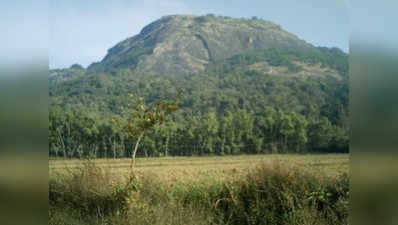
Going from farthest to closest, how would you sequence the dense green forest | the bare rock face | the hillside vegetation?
the bare rock face < the dense green forest < the hillside vegetation

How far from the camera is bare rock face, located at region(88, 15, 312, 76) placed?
43.8 meters

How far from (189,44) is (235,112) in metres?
40.2

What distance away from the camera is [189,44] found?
65438 mm

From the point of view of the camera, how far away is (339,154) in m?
11.4

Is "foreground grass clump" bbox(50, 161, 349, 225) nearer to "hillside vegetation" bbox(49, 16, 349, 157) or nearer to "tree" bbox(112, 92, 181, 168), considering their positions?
"tree" bbox(112, 92, 181, 168)

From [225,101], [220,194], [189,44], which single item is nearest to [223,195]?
[220,194]

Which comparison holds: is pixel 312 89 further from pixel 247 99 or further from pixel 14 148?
pixel 14 148

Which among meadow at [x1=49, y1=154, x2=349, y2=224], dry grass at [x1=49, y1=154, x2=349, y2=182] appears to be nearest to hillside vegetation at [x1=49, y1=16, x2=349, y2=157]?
dry grass at [x1=49, y1=154, x2=349, y2=182]

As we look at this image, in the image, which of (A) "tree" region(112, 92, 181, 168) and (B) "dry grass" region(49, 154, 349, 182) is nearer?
(A) "tree" region(112, 92, 181, 168)

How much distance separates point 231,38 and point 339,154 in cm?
5067

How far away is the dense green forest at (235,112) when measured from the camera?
17.2 m

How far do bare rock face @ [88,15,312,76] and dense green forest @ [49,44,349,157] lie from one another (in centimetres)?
761

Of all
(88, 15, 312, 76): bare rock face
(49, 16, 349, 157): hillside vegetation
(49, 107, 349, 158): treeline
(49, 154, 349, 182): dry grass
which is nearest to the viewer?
(49, 154, 349, 182): dry grass

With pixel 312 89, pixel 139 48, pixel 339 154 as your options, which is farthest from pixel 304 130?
pixel 139 48
